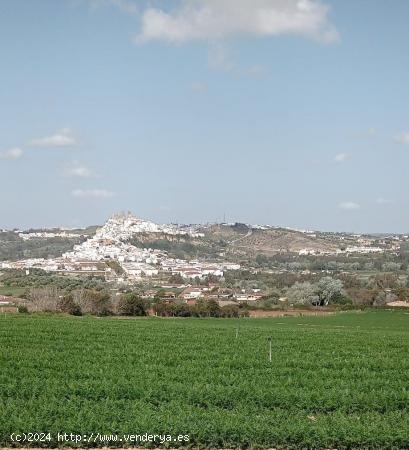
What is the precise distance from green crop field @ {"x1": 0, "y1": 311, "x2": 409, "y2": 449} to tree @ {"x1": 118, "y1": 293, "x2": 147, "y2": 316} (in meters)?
47.7

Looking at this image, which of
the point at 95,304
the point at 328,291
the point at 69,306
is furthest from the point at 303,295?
the point at 69,306

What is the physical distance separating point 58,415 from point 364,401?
293 inches

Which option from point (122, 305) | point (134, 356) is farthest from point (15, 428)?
point (122, 305)

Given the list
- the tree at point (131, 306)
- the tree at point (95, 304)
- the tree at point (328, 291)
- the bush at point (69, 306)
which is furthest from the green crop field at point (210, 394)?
the tree at point (328, 291)

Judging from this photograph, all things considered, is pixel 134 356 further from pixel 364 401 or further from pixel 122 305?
pixel 122 305

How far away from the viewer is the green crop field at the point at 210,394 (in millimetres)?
12133

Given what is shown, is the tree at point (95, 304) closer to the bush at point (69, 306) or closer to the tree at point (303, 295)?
the bush at point (69, 306)

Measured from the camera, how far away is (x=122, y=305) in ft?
242

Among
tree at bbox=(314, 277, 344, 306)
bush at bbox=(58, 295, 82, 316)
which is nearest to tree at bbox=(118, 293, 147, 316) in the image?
bush at bbox=(58, 295, 82, 316)

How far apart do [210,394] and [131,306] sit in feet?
195

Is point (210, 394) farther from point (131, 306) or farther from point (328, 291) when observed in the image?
point (328, 291)

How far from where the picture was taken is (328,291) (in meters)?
101

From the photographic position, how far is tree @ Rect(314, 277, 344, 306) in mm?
100312

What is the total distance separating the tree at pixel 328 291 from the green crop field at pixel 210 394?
249 feet
